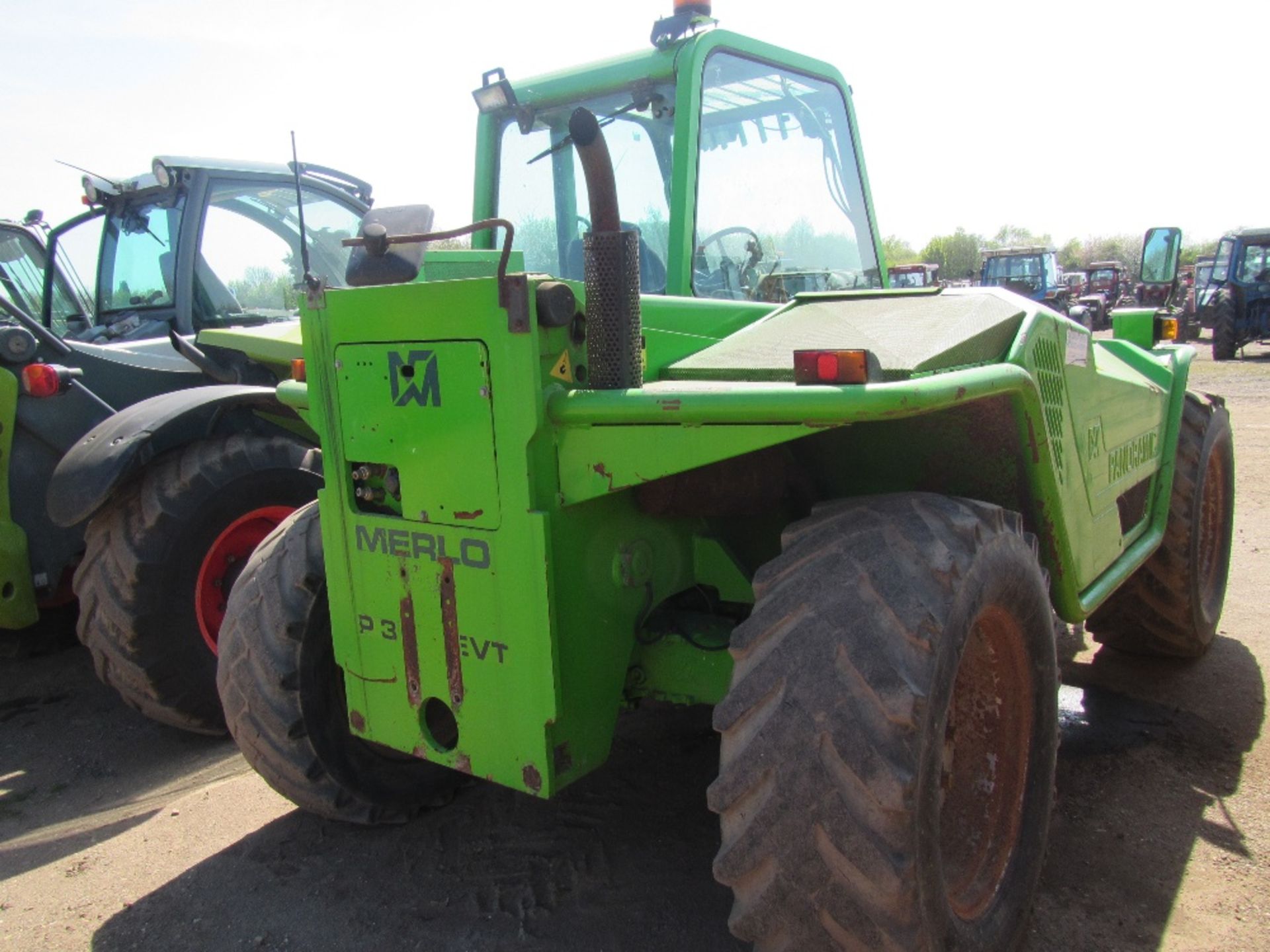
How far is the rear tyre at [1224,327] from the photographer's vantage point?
18.9 m

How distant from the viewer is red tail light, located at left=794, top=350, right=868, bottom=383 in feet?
6.13

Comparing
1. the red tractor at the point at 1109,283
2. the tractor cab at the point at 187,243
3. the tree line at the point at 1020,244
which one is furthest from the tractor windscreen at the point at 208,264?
the tree line at the point at 1020,244

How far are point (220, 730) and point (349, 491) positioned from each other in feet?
6.88

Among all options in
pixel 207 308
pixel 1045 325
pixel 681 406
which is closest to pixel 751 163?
pixel 1045 325

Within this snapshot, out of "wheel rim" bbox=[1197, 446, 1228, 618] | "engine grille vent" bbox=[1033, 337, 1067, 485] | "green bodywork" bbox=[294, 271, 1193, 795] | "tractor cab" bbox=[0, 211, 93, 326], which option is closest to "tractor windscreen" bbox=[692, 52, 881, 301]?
"green bodywork" bbox=[294, 271, 1193, 795]

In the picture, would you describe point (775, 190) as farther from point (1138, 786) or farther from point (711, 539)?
point (1138, 786)

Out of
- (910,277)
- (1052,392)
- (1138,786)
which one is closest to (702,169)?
(1052,392)

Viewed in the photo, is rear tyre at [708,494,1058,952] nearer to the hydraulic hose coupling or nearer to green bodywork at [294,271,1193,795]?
green bodywork at [294,271,1193,795]

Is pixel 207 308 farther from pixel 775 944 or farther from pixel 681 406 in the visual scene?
pixel 775 944

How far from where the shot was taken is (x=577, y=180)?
3611 millimetres

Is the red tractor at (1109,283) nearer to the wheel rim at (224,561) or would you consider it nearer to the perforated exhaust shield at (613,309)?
the wheel rim at (224,561)

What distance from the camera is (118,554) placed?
3883mm

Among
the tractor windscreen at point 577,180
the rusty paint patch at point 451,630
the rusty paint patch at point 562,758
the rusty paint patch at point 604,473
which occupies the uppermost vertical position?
the tractor windscreen at point 577,180

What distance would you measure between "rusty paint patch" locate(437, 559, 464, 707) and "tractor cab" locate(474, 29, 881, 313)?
1.16 meters
